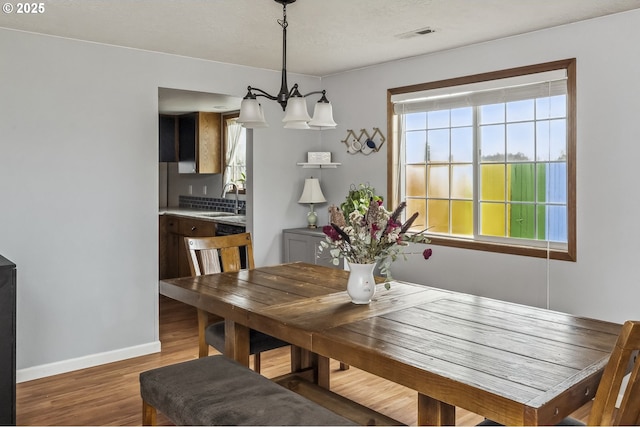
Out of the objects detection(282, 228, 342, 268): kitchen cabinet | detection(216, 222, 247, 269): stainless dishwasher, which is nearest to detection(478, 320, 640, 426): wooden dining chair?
detection(282, 228, 342, 268): kitchen cabinet

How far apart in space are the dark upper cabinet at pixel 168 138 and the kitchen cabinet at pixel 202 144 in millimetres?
282

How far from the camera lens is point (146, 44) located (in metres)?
3.75

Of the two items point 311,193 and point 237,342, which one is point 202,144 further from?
point 237,342

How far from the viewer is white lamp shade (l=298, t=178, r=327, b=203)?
4805 millimetres

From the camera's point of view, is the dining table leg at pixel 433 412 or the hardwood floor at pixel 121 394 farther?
the hardwood floor at pixel 121 394

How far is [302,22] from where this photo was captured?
3.18m

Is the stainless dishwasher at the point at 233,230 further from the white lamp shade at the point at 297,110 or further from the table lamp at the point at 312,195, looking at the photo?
the white lamp shade at the point at 297,110

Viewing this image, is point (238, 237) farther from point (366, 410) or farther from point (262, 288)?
point (366, 410)

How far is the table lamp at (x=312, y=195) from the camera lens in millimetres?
4809

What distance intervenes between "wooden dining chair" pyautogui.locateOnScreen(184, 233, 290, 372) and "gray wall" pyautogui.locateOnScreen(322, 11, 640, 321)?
1731 mm

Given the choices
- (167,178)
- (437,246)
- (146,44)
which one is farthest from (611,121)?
(167,178)

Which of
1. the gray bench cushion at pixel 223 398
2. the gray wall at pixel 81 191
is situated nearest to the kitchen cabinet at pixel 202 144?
the gray wall at pixel 81 191

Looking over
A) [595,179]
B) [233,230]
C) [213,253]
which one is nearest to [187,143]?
[233,230]

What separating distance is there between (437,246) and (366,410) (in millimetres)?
1986
